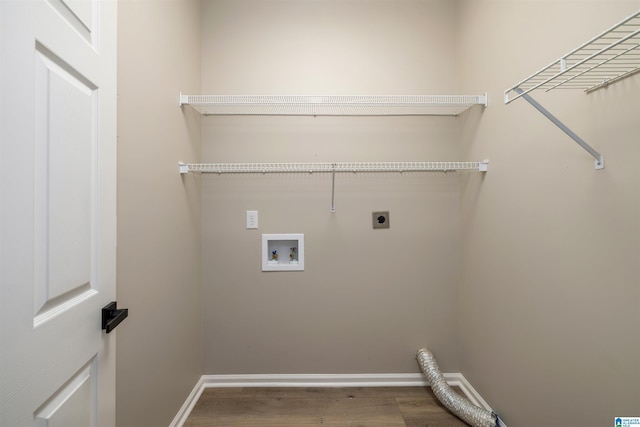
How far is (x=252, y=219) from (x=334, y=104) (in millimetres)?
919

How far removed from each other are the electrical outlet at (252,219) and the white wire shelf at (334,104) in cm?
68

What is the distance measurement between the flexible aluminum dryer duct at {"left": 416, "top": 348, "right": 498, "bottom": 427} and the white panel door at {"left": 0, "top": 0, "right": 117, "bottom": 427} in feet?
5.45

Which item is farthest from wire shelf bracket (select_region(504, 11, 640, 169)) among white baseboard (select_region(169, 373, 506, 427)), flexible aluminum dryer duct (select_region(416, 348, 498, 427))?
white baseboard (select_region(169, 373, 506, 427))

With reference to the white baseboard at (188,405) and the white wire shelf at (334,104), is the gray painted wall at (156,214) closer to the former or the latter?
the white baseboard at (188,405)

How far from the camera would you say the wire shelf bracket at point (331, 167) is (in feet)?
5.28

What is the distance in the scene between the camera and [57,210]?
0.64m

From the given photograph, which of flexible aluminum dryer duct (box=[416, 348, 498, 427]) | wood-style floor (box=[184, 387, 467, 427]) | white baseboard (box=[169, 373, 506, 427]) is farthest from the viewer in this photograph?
white baseboard (box=[169, 373, 506, 427])

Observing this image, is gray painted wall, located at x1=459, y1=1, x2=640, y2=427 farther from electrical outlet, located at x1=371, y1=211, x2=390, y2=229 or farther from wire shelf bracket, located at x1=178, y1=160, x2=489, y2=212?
electrical outlet, located at x1=371, y1=211, x2=390, y2=229

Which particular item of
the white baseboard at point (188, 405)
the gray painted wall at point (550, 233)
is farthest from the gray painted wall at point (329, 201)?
the gray painted wall at point (550, 233)

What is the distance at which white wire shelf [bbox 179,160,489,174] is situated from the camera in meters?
1.61

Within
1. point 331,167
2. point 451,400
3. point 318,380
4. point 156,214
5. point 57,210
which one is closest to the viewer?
point 57,210

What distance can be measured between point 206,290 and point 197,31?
5.72ft

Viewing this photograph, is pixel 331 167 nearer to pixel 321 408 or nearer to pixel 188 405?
pixel 321 408

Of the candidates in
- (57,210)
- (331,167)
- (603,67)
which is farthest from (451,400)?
(57,210)
